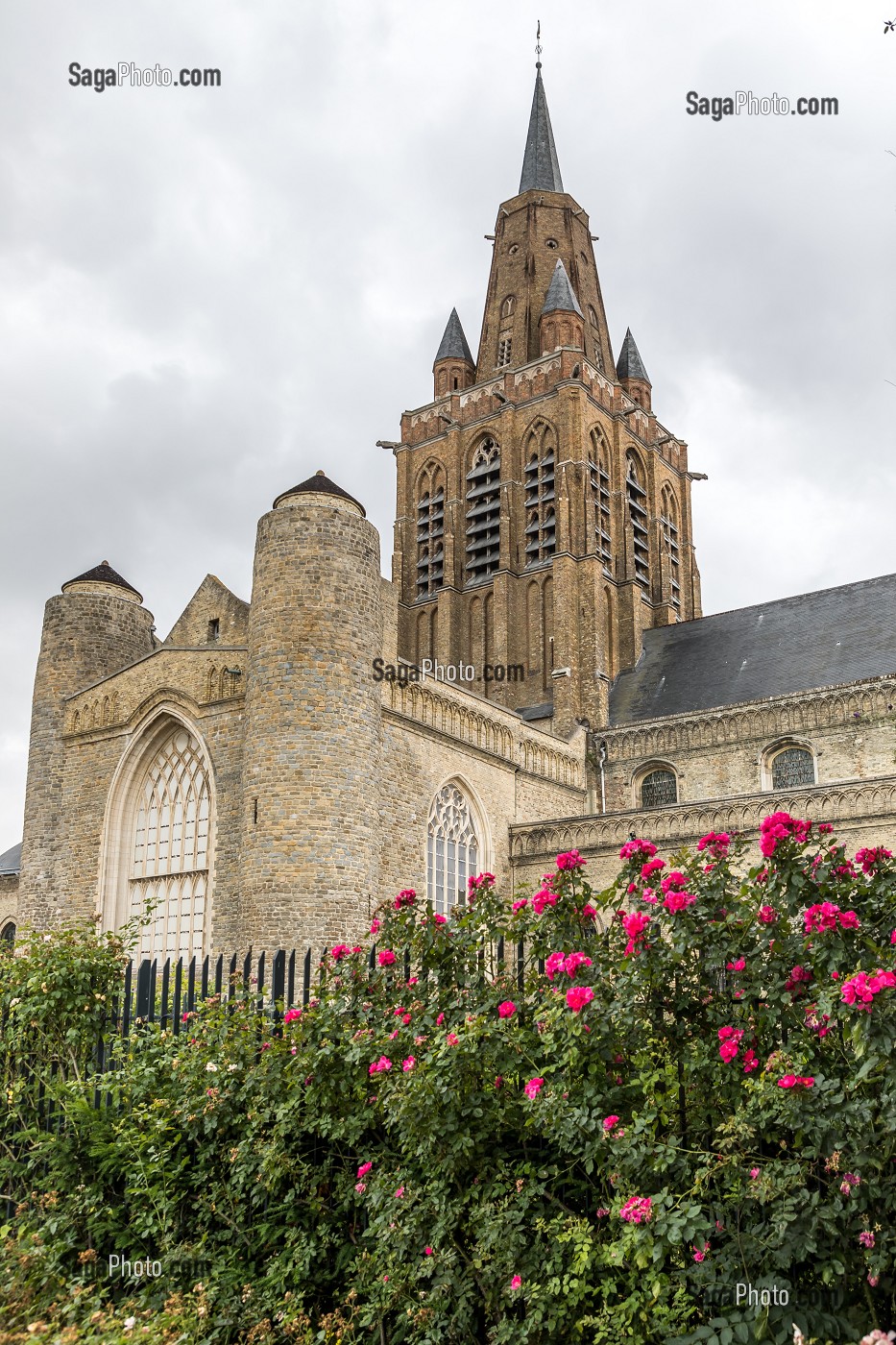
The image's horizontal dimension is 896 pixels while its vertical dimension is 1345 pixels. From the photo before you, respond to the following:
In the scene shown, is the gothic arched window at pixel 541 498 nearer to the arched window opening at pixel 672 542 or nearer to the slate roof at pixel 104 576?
the arched window opening at pixel 672 542

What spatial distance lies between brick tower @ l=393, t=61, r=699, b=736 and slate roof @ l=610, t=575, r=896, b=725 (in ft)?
3.62

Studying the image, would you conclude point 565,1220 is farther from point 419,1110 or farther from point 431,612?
point 431,612

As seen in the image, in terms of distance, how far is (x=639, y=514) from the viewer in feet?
122

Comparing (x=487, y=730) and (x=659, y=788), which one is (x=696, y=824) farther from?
(x=659, y=788)

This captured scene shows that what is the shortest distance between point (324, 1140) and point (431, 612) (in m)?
29.9

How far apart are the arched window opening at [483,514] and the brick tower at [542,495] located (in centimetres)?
5

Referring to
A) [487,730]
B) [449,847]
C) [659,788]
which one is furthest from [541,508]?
[449,847]

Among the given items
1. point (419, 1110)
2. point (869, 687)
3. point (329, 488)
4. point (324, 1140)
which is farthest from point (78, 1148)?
point (869, 687)

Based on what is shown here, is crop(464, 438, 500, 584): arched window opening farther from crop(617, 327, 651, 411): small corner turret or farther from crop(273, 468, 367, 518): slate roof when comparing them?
crop(273, 468, 367, 518): slate roof

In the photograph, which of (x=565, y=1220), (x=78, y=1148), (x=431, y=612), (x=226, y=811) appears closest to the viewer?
(x=565, y=1220)

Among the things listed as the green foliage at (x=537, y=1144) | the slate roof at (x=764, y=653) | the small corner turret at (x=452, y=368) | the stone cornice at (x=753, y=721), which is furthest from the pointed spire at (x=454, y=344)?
the green foliage at (x=537, y=1144)

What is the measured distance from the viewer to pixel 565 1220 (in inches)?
207

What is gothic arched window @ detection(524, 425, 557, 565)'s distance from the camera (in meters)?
34.3

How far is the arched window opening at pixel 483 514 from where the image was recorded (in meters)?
35.7
